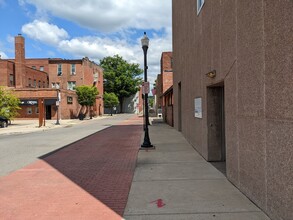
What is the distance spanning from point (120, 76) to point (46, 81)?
24.4 meters

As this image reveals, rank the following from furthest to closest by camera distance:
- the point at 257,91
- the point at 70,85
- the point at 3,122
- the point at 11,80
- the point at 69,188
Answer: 1. the point at 70,85
2. the point at 11,80
3. the point at 3,122
4. the point at 69,188
5. the point at 257,91

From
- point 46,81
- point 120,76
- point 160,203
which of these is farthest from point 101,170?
point 120,76

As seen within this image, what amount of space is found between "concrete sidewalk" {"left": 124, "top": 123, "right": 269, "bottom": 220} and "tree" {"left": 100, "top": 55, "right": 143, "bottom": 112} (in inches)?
3060

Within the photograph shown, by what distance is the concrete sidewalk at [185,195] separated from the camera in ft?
16.5

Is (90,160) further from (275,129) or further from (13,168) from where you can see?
(275,129)

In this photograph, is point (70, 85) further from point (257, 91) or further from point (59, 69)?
point (257, 91)

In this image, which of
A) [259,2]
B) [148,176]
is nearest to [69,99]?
[148,176]

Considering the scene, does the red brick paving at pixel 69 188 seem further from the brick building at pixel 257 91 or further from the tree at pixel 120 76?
the tree at pixel 120 76

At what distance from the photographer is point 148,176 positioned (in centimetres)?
780

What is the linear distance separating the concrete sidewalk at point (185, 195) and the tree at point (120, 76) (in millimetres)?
77726

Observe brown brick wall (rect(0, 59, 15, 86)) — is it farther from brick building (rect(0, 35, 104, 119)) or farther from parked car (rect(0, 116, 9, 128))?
parked car (rect(0, 116, 9, 128))

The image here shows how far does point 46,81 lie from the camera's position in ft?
218

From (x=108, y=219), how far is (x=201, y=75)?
652 cm

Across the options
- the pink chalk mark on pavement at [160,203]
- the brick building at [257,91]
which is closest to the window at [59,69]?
the brick building at [257,91]
